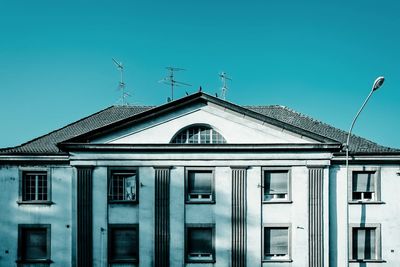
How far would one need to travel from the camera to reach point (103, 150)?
890 inches

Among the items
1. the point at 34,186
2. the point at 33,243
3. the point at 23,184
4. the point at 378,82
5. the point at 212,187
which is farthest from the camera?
the point at 34,186

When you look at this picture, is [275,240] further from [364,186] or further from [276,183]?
[364,186]

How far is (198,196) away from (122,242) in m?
4.80

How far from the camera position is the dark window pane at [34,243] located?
74.9 feet

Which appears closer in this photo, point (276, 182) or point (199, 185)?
point (199, 185)

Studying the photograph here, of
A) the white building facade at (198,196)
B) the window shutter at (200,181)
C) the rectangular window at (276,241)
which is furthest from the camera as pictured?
the window shutter at (200,181)

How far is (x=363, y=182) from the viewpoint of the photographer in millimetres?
23234

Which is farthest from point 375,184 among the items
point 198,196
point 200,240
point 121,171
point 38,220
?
point 38,220

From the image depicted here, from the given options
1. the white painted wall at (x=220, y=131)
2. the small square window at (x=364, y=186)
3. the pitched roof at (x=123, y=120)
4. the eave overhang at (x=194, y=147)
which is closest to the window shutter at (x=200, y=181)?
the eave overhang at (x=194, y=147)

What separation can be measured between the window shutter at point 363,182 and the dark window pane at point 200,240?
8.57m

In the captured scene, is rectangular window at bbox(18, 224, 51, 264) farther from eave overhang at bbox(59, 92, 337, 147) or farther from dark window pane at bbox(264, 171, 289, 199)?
dark window pane at bbox(264, 171, 289, 199)

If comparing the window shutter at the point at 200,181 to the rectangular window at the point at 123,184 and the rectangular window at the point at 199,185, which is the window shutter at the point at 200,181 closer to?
the rectangular window at the point at 199,185

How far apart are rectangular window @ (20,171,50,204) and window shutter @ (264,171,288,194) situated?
39.6ft

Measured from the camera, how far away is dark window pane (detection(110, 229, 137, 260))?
22.4 meters
